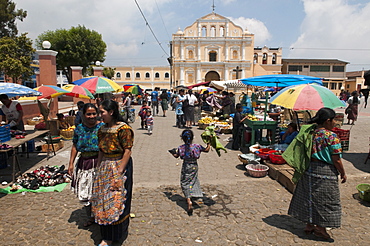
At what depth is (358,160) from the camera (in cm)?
718

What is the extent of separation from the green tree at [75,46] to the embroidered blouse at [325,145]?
37.8m

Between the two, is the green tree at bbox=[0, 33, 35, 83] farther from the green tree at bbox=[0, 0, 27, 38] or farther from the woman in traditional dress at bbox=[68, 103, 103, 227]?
the woman in traditional dress at bbox=[68, 103, 103, 227]

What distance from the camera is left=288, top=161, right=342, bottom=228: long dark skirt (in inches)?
129

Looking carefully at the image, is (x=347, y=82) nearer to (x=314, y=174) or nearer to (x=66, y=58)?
(x=66, y=58)

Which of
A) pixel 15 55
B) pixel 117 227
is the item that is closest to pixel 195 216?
pixel 117 227

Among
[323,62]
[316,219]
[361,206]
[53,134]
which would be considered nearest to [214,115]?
[53,134]

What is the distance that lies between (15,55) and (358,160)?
2771 cm

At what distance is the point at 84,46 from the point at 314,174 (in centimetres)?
3812

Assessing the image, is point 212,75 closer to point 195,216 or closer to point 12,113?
point 12,113

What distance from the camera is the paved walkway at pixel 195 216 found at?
11.4 feet

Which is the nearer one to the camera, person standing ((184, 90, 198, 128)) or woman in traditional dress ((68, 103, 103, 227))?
woman in traditional dress ((68, 103, 103, 227))

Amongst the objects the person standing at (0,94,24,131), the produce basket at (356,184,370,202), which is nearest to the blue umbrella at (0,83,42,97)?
the person standing at (0,94,24,131)

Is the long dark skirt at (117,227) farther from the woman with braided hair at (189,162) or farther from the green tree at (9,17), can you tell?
the green tree at (9,17)

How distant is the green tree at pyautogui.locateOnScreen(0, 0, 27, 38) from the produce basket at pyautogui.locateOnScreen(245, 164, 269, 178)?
36202 mm
